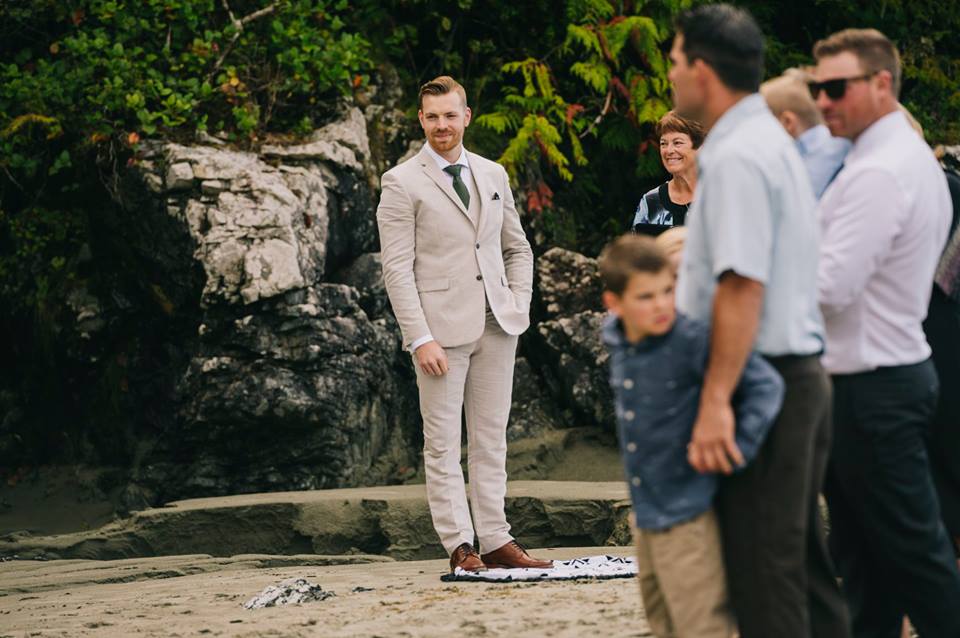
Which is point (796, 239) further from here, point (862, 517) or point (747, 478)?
Answer: point (862, 517)

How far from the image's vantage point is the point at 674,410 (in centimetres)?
328

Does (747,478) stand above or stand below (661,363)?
below

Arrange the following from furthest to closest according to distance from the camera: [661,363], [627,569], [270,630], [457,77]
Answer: [457,77]
[627,569]
[270,630]
[661,363]

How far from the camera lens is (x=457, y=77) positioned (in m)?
11.6

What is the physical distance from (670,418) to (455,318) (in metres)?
3.10

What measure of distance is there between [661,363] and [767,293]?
1.06ft

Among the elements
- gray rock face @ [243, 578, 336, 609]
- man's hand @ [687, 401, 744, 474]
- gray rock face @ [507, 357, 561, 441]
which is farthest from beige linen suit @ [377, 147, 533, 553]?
gray rock face @ [507, 357, 561, 441]

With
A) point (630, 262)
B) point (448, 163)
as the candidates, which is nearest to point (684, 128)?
point (448, 163)

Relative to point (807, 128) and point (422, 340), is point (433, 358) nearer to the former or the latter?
point (422, 340)

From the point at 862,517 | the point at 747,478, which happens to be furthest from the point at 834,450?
the point at 747,478

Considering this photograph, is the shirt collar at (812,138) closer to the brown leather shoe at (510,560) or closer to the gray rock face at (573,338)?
the brown leather shoe at (510,560)

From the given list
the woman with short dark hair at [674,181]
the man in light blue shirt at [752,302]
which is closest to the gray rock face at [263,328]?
the woman with short dark hair at [674,181]

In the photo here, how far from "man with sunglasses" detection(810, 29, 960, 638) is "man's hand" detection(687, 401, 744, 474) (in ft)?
2.16

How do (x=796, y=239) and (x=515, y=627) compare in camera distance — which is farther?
(x=515, y=627)
